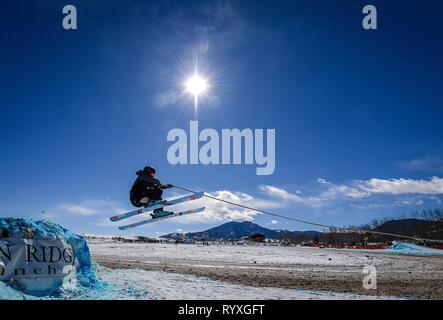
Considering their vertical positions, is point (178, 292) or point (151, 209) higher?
point (151, 209)

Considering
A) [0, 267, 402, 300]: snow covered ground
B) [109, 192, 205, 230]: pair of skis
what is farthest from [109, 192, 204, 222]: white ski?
[0, 267, 402, 300]: snow covered ground

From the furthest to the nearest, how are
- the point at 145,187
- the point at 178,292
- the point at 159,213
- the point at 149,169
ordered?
the point at 159,213 → the point at 145,187 → the point at 149,169 → the point at 178,292

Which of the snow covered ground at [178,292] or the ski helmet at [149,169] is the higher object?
the ski helmet at [149,169]

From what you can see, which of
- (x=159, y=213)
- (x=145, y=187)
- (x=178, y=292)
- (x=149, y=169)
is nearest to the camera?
(x=178, y=292)

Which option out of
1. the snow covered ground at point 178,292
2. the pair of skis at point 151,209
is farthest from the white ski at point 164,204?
the snow covered ground at point 178,292

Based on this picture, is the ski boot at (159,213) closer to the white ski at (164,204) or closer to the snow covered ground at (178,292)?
the white ski at (164,204)

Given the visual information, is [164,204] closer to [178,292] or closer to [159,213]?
[159,213]

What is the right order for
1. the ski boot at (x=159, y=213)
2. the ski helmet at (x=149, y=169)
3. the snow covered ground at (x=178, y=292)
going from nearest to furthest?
1. the snow covered ground at (x=178, y=292)
2. the ski helmet at (x=149, y=169)
3. the ski boot at (x=159, y=213)

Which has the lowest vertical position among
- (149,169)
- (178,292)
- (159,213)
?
(178,292)

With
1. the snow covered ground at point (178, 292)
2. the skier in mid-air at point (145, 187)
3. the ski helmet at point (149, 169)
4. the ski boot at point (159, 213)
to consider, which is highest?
the ski helmet at point (149, 169)

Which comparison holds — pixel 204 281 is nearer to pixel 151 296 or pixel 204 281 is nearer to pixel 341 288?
pixel 151 296

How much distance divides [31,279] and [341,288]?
32.8 ft

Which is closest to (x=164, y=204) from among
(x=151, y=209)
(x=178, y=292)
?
(x=151, y=209)
